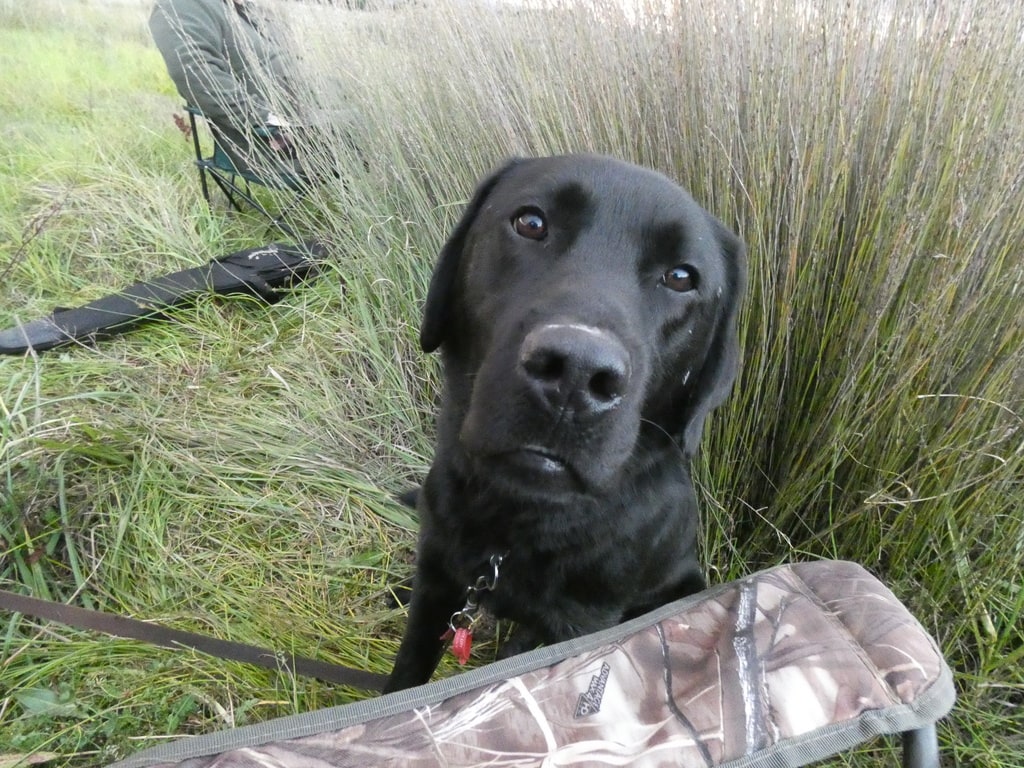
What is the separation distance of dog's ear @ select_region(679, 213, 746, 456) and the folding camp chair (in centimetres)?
214

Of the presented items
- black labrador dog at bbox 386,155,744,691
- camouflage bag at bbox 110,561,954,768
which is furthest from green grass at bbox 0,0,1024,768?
camouflage bag at bbox 110,561,954,768

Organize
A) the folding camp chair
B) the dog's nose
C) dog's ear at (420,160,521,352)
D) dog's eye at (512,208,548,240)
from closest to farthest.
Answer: the dog's nose
dog's eye at (512,208,548,240)
dog's ear at (420,160,521,352)
the folding camp chair

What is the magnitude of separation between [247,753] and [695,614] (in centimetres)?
75

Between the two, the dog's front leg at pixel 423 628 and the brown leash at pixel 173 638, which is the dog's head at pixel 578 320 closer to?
the dog's front leg at pixel 423 628

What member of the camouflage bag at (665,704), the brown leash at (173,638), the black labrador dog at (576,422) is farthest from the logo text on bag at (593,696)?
the brown leash at (173,638)

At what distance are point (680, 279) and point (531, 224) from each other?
0.96 ft

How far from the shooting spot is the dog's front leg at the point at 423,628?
4.30 feet

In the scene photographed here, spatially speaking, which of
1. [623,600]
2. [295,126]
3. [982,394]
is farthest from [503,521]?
[295,126]

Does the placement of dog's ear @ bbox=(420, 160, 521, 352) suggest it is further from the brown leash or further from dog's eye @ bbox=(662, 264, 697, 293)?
the brown leash

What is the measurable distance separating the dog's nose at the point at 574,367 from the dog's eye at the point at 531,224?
1.06 ft

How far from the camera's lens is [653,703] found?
38.8 inches

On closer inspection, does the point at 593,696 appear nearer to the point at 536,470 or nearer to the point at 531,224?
the point at 536,470

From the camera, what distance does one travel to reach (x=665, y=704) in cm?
98

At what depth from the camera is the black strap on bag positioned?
2309 millimetres
